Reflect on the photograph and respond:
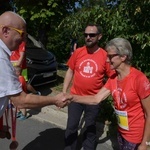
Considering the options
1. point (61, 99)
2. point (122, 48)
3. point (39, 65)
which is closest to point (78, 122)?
point (61, 99)

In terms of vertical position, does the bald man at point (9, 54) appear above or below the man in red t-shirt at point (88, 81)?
above

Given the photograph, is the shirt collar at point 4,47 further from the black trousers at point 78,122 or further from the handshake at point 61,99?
the black trousers at point 78,122

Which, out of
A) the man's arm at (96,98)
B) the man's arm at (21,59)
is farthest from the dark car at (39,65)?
the man's arm at (96,98)

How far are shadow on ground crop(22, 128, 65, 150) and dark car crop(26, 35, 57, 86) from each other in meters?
2.04

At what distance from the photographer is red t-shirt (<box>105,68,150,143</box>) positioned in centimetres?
275

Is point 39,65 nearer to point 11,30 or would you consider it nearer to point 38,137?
point 38,137

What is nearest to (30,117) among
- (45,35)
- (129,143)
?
(129,143)

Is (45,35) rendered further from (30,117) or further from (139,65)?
(139,65)

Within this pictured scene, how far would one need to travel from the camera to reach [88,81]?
405 centimetres

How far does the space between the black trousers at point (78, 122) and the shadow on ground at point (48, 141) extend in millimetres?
611

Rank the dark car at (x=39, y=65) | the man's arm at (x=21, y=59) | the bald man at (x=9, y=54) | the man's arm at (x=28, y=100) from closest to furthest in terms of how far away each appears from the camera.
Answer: the bald man at (x=9, y=54) < the man's arm at (x=28, y=100) < the man's arm at (x=21, y=59) < the dark car at (x=39, y=65)

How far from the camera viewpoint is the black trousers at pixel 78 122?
4.02 metres

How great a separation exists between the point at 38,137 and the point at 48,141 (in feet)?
0.72

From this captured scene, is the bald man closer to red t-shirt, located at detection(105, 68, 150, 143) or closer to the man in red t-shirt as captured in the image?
red t-shirt, located at detection(105, 68, 150, 143)
